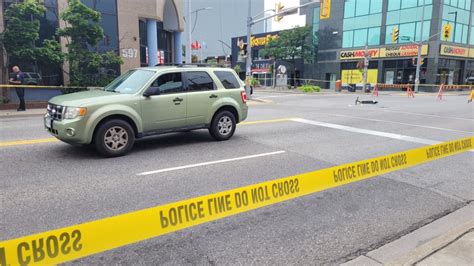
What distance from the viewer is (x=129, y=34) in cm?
2275

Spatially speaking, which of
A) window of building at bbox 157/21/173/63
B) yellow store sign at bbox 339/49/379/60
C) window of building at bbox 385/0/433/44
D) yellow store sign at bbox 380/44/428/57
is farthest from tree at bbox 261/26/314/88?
window of building at bbox 157/21/173/63

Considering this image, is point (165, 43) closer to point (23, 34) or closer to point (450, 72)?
point (23, 34)

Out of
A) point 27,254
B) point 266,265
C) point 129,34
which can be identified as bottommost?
point 266,265

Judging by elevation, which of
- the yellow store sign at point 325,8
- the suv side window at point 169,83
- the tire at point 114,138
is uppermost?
the yellow store sign at point 325,8

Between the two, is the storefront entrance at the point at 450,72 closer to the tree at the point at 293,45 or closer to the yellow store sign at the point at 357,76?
the yellow store sign at the point at 357,76

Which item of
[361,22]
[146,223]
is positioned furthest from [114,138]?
[361,22]

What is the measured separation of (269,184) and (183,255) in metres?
1.13

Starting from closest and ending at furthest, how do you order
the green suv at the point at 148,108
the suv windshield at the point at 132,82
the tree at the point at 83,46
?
the green suv at the point at 148,108
the suv windshield at the point at 132,82
the tree at the point at 83,46

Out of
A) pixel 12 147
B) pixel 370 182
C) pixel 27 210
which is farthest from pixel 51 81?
pixel 370 182

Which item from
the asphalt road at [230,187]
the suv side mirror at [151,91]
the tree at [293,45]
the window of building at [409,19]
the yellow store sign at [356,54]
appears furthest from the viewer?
the tree at [293,45]

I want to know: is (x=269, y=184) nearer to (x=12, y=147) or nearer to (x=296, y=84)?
(x=12, y=147)

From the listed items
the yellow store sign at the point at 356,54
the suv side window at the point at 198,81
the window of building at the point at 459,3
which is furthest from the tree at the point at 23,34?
the window of building at the point at 459,3

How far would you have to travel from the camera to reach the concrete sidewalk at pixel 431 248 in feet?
11.3

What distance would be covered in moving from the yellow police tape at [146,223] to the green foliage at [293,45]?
4891cm
